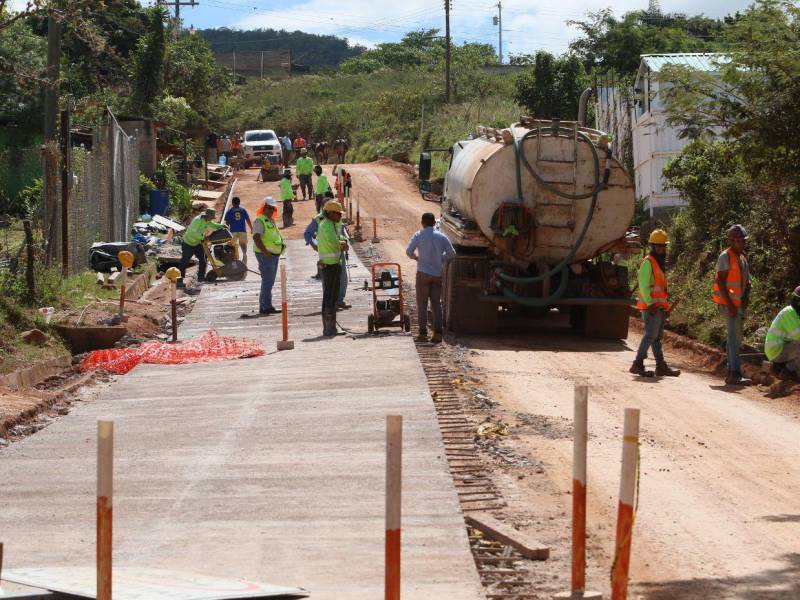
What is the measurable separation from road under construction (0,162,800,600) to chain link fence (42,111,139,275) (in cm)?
582

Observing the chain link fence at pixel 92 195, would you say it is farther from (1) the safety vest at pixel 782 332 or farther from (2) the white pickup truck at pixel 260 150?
(2) the white pickup truck at pixel 260 150

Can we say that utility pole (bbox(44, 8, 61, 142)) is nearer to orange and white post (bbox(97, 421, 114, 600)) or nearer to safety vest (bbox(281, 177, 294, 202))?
safety vest (bbox(281, 177, 294, 202))

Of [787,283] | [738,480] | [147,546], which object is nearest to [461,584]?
[147,546]

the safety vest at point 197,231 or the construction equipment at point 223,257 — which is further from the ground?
the safety vest at point 197,231

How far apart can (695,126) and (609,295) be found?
2.83 metres

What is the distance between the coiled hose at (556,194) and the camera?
17.7m

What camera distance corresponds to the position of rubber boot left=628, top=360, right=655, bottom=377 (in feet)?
51.1

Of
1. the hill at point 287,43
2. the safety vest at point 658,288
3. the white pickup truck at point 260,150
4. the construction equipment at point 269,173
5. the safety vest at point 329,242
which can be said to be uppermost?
the hill at point 287,43

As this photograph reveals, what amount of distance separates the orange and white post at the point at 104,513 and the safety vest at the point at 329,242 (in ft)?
40.1

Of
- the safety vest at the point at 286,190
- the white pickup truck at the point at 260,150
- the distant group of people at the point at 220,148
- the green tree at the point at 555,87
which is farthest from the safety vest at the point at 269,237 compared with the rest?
the green tree at the point at 555,87

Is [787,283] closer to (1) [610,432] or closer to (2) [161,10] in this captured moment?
(1) [610,432]

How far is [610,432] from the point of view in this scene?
1170 cm

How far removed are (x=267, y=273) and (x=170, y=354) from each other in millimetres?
4248

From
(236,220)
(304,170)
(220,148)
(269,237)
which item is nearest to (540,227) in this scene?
(269,237)
